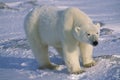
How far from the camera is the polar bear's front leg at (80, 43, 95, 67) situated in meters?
6.04

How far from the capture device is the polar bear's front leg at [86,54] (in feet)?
19.8

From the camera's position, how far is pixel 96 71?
19.3ft

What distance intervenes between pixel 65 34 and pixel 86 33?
0.39 metres

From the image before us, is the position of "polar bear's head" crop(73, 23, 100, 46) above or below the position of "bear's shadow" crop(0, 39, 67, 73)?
above

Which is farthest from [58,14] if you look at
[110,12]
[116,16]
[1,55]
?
[110,12]

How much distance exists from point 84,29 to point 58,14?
0.77m

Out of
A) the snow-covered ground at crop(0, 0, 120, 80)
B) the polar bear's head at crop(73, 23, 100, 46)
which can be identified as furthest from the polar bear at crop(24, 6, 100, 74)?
the snow-covered ground at crop(0, 0, 120, 80)

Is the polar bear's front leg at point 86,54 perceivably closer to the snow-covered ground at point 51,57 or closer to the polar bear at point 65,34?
the polar bear at point 65,34

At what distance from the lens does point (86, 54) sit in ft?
20.0

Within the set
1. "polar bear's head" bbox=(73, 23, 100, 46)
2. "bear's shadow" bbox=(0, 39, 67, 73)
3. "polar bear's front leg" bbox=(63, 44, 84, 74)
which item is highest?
"polar bear's head" bbox=(73, 23, 100, 46)

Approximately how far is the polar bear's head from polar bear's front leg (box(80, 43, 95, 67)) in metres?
0.34

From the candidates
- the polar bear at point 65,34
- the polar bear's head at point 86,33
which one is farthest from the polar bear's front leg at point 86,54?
the polar bear's head at point 86,33

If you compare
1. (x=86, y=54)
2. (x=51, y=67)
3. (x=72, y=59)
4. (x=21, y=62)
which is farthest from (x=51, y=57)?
(x=72, y=59)

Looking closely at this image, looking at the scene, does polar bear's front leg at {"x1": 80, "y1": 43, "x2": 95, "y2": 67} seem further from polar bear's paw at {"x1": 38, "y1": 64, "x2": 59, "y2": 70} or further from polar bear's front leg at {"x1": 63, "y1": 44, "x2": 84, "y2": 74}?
polar bear's paw at {"x1": 38, "y1": 64, "x2": 59, "y2": 70}
